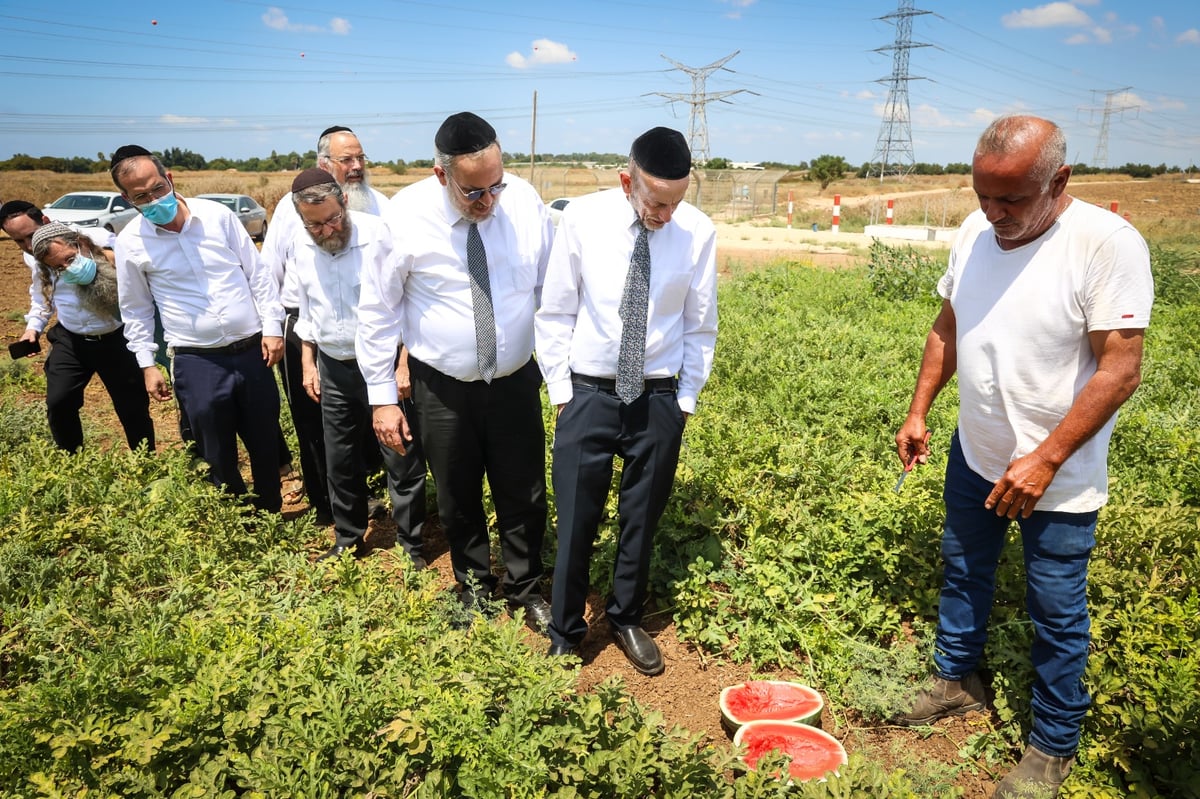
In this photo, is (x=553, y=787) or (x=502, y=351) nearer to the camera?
(x=553, y=787)

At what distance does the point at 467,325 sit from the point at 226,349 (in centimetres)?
185

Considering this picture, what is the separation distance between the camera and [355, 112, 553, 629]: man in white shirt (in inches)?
122

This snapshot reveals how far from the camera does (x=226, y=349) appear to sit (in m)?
4.23

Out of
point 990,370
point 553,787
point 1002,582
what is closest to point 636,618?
point 553,787

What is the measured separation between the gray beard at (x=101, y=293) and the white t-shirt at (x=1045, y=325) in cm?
480

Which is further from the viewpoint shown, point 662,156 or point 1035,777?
point 662,156

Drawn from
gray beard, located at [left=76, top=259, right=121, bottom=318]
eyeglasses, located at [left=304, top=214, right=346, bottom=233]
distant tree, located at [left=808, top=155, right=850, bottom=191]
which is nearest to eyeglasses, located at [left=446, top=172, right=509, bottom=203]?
eyeglasses, located at [left=304, top=214, right=346, bottom=233]

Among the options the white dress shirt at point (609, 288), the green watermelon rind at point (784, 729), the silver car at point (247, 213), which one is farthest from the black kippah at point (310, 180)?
the silver car at point (247, 213)

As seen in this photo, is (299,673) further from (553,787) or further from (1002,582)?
(1002,582)

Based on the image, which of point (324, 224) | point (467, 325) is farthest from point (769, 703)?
point (324, 224)

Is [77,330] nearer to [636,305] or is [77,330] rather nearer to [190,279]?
[190,279]

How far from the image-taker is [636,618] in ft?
11.3

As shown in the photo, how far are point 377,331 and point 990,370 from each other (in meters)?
2.39

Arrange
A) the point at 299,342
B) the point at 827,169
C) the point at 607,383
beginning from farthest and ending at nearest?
the point at 827,169
the point at 299,342
the point at 607,383
